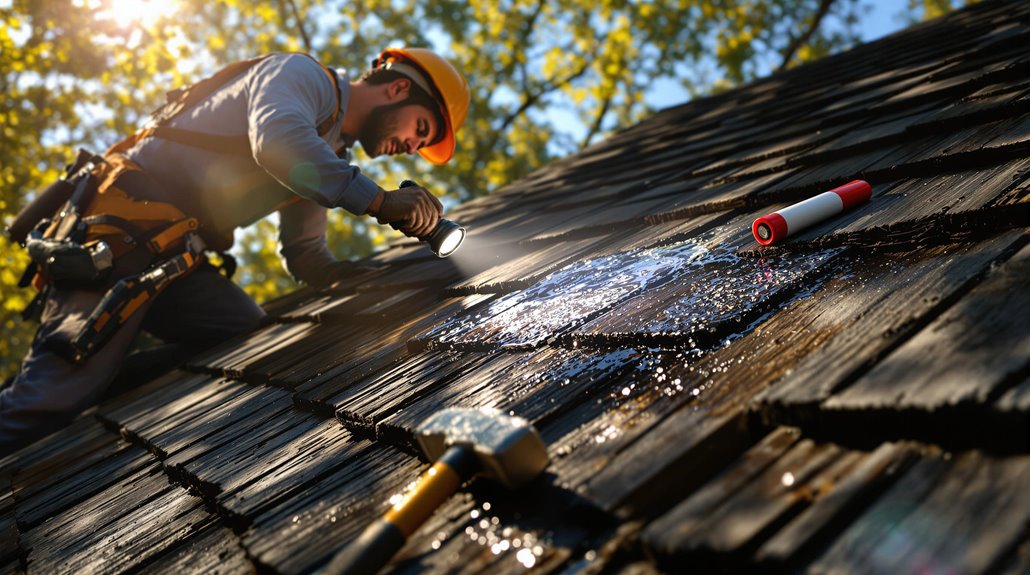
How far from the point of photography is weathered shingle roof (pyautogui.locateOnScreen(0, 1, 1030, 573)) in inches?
23.5

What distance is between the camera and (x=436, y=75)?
12.0 ft

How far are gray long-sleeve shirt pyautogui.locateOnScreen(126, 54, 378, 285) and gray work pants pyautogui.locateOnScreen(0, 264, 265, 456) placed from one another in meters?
0.40

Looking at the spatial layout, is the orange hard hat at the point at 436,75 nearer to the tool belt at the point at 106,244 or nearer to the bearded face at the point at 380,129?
the bearded face at the point at 380,129

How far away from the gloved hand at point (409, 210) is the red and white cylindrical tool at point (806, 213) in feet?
5.02

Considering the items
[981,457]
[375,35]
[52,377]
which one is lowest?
[981,457]

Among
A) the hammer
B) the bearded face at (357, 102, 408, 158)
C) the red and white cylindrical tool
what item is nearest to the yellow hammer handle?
the hammer

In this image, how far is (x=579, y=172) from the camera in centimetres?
453

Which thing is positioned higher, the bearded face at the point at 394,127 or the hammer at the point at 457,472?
the bearded face at the point at 394,127

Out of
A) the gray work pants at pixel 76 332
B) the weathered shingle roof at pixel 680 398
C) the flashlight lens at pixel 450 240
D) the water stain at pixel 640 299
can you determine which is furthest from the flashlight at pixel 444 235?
the gray work pants at pixel 76 332

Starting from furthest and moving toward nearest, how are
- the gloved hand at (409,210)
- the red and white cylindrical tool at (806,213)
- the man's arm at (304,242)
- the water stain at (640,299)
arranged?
the man's arm at (304,242), the gloved hand at (409,210), the red and white cylindrical tool at (806,213), the water stain at (640,299)

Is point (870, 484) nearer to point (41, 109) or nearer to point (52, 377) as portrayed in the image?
point (52, 377)

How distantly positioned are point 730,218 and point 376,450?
1155 millimetres

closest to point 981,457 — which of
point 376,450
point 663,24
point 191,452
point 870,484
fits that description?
point 870,484

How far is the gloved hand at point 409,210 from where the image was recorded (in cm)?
266
